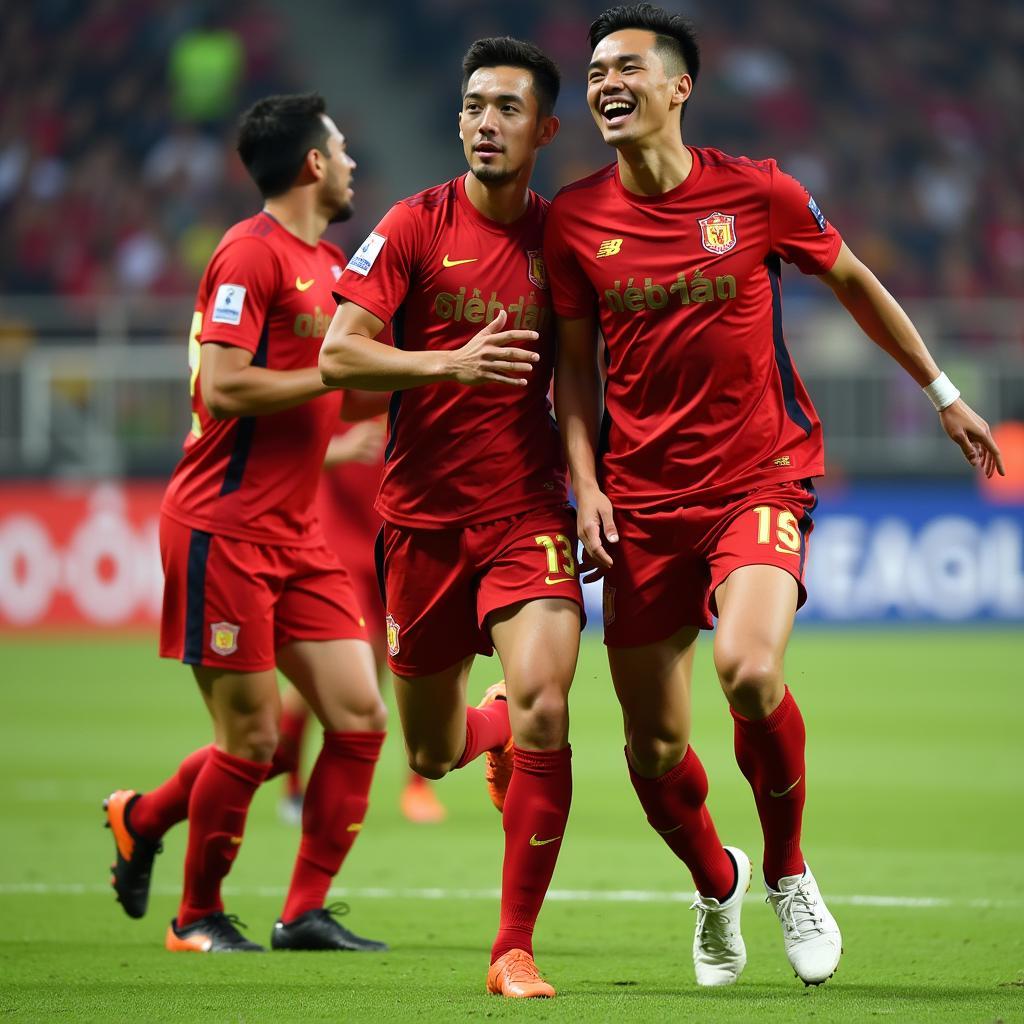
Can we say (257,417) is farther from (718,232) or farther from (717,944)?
(717,944)

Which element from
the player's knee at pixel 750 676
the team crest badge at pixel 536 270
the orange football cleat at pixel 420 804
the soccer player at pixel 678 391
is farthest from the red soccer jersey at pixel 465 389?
the orange football cleat at pixel 420 804

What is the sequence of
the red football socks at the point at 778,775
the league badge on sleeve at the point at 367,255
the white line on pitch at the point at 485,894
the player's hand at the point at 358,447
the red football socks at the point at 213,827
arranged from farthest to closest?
the player's hand at the point at 358,447 < the white line on pitch at the point at 485,894 < the red football socks at the point at 213,827 < the league badge on sleeve at the point at 367,255 < the red football socks at the point at 778,775

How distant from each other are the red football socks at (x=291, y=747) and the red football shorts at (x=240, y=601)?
0.35 m

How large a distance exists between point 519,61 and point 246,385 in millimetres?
1311

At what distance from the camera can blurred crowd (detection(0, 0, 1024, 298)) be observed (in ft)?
67.7

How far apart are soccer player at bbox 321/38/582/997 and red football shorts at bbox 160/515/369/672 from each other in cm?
54

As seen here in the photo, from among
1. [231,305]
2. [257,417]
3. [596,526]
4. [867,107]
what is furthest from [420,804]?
[867,107]

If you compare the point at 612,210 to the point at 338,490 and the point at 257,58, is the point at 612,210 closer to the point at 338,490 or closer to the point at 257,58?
the point at 338,490

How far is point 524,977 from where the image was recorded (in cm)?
454

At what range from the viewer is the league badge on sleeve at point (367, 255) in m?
4.96

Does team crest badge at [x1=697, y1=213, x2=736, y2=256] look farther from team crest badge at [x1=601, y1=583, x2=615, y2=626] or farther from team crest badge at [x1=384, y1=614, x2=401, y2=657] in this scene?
team crest badge at [x1=384, y1=614, x2=401, y2=657]

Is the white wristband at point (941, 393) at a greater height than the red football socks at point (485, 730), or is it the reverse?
the white wristband at point (941, 393)

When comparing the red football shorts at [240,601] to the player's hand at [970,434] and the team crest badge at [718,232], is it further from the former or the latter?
the player's hand at [970,434]

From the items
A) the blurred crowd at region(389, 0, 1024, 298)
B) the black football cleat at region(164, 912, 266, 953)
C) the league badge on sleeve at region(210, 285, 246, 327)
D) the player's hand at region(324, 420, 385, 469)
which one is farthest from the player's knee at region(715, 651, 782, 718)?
the blurred crowd at region(389, 0, 1024, 298)
